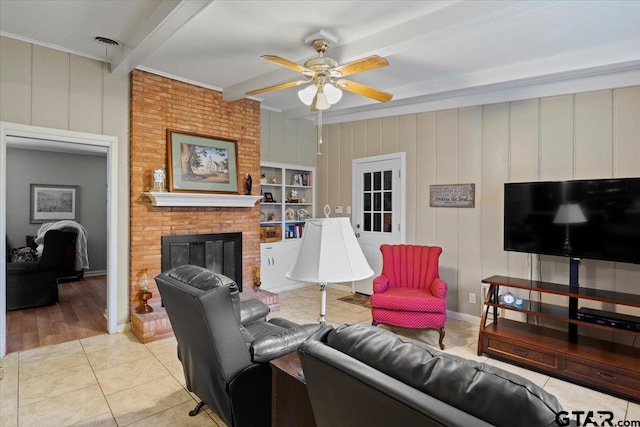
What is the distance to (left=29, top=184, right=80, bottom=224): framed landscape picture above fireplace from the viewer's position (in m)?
6.56

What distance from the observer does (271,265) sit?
534 centimetres

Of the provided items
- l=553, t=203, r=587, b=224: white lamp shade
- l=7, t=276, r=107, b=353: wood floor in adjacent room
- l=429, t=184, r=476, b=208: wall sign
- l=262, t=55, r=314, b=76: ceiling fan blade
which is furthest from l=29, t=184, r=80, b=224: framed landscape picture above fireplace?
l=553, t=203, r=587, b=224: white lamp shade

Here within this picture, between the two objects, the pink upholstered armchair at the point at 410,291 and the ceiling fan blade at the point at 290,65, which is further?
the pink upholstered armchair at the point at 410,291

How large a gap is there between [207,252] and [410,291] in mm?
2510

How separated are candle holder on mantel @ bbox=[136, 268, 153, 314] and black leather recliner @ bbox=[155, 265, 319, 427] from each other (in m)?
2.02

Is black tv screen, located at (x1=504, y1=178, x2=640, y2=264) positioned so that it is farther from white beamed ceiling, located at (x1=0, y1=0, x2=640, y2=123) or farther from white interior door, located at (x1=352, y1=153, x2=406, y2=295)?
white interior door, located at (x1=352, y1=153, x2=406, y2=295)

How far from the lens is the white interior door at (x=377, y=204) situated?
488 centimetres

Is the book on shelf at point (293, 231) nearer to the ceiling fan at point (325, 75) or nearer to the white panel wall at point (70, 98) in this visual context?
the white panel wall at point (70, 98)

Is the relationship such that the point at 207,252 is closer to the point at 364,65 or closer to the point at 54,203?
the point at 364,65

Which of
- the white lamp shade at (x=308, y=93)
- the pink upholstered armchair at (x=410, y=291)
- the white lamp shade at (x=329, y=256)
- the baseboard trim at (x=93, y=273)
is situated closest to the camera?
the white lamp shade at (x=329, y=256)

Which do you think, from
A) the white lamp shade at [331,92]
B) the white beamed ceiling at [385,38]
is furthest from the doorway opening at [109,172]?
the white lamp shade at [331,92]

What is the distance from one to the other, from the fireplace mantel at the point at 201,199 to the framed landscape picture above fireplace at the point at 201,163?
0.13m

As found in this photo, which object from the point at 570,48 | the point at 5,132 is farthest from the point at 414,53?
the point at 5,132

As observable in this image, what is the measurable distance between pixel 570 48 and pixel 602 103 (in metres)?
0.69
